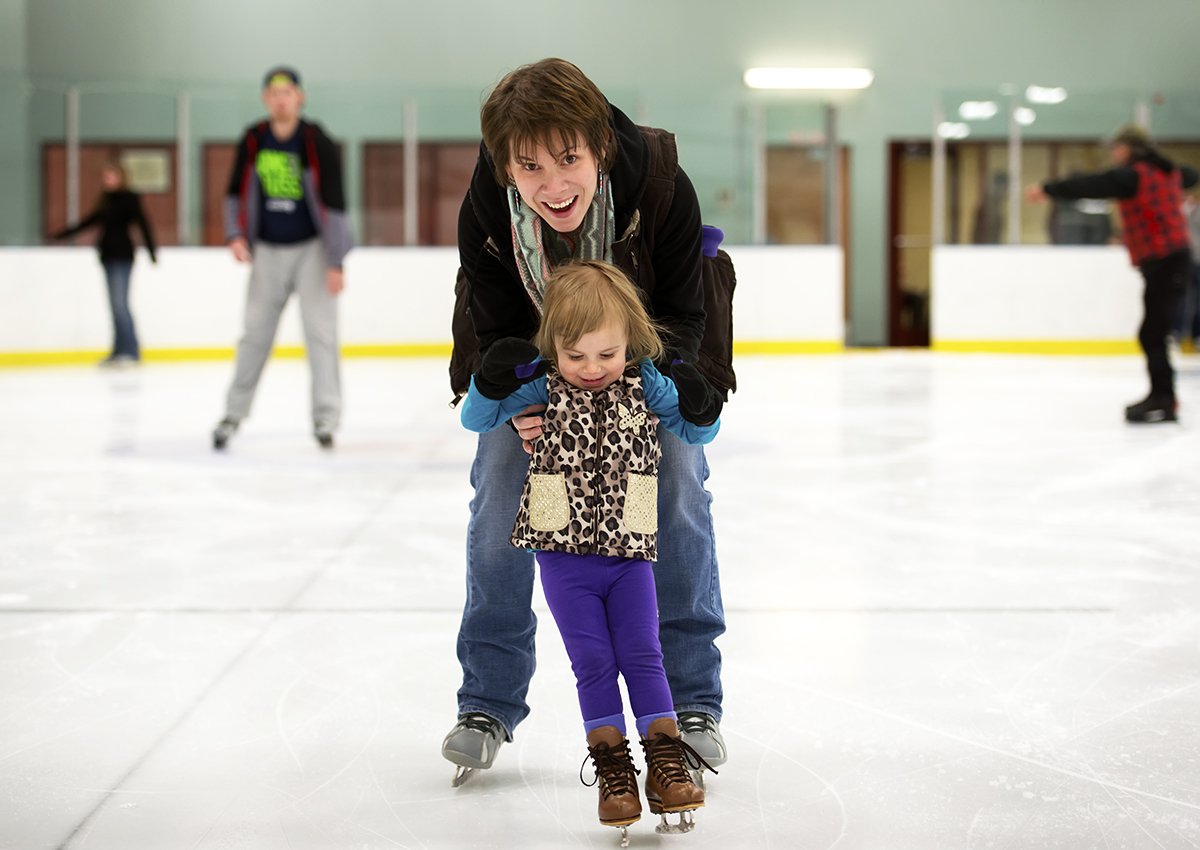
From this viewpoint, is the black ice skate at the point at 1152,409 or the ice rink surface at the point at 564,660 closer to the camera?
the ice rink surface at the point at 564,660

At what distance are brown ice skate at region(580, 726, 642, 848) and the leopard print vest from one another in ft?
0.71

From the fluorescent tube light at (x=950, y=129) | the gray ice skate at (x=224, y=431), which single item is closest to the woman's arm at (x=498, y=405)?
the gray ice skate at (x=224, y=431)

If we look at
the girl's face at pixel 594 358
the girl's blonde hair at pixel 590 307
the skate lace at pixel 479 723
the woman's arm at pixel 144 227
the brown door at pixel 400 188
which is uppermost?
the brown door at pixel 400 188

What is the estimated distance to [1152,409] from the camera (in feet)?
18.8

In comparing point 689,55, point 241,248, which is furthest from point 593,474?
point 689,55

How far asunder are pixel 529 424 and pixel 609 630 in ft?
0.89

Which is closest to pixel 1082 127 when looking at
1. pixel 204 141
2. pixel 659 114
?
pixel 659 114

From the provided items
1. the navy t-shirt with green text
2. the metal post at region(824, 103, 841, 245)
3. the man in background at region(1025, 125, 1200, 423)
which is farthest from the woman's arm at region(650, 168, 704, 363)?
the metal post at region(824, 103, 841, 245)

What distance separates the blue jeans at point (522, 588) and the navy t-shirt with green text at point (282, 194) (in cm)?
336

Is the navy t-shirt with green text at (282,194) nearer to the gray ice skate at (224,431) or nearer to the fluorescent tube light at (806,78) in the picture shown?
the gray ice skate at (224,431)

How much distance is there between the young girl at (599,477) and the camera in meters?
1.46

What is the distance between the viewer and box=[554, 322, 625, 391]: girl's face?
148cm

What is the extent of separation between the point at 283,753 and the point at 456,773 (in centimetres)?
26

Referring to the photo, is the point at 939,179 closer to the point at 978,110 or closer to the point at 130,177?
the point at 978,110
